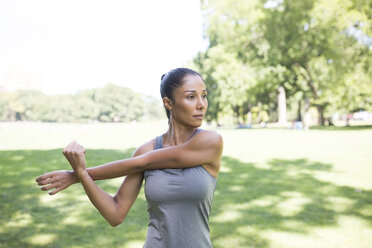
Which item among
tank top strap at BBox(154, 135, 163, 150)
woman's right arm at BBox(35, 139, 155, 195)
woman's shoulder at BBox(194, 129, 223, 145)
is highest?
woman's shoulder at BBox(194, 129, 223, 145)

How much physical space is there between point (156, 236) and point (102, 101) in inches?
5176

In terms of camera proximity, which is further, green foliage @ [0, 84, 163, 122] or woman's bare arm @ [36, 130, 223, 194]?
green foliage @ [0, 84, 163, 122]

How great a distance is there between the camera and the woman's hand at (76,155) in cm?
173

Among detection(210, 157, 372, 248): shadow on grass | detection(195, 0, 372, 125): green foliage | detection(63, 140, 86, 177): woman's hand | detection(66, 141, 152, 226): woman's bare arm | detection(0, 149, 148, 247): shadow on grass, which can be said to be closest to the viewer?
detection(63, 140, 86, 177): woman's hand

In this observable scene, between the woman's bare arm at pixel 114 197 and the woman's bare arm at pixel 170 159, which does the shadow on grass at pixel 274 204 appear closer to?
the woman's bare arm at pixel 114 197

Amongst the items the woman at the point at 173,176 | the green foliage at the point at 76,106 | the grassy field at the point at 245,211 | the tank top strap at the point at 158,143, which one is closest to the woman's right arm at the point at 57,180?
the woman at the point at 173,176

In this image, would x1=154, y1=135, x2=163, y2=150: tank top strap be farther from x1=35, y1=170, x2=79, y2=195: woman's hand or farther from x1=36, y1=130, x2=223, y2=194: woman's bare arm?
x1=35, y1=170, x2=79, y2=195: woman's hand

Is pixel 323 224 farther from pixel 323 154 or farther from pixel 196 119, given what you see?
pixel 323 154

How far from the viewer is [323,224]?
5703 millimetres

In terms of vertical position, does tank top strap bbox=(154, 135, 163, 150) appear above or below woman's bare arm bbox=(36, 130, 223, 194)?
above

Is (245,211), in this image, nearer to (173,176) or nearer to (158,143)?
(158,143)

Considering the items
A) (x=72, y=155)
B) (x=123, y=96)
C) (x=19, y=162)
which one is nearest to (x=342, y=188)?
(x=72, y=155)

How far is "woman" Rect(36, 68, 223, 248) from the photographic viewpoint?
1854 mm

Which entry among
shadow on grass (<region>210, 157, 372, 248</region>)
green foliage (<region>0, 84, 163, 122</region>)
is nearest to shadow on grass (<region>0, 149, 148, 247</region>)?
shadow on grass (<region>210, 157, 372, 248</region>)
